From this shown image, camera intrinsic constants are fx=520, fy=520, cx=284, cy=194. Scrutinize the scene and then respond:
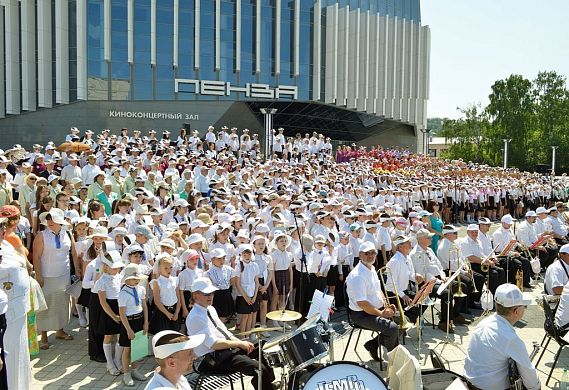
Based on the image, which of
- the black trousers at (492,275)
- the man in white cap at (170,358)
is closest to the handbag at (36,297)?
the man in white cap at (170,358)

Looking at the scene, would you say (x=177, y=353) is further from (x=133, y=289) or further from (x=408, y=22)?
(x=408, y=22)

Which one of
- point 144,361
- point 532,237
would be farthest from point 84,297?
point 532,237

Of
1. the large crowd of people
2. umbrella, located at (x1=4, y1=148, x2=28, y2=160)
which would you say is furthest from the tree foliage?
umbrella, located at (x1=4, y1=148, x2=28, y2=160)

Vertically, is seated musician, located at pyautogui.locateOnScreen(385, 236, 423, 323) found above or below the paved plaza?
above

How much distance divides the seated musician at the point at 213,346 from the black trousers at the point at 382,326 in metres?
1.85

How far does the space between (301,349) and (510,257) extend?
8335 mm

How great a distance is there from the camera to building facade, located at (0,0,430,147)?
36062 mm

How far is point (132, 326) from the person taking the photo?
7113 millimetres

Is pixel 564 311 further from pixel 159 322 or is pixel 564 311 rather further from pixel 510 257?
pixel 159 322

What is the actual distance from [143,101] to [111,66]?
3.13 metres

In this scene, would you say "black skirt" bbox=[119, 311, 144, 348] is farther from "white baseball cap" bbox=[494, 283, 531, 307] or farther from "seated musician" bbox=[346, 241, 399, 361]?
"white baseball cap" bbox=[494, 283, 531, 307]

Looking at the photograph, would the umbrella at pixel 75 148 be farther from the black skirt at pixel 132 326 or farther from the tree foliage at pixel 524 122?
the tree foliage at pixel 524 122

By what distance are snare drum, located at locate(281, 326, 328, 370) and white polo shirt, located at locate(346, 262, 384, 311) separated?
2.14m

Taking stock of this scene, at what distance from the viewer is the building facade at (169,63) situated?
36062 mm
